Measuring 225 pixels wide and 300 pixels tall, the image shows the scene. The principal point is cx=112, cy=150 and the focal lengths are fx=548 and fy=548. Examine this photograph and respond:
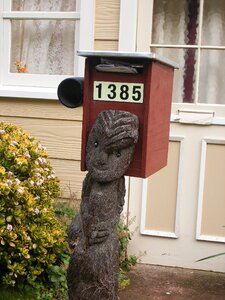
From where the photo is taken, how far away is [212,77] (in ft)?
15.0

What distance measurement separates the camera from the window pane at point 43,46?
4730 mm

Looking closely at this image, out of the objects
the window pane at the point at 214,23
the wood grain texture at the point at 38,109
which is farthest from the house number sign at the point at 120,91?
the window pane at the point at 214,23

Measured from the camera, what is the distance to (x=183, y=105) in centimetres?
456

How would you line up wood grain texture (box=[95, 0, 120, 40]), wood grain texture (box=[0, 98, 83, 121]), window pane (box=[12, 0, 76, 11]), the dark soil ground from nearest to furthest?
the dark soil ground, wood grain texture (box=[95, 0, 120, 40]), wood grain texture (box=[0, 98, 83, 121]), window pane (box=[12, 0, 76, 11])

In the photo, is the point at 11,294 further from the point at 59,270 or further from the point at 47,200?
the point at 47,200

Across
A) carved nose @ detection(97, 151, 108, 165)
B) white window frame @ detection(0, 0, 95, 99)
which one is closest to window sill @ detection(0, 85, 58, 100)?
white window frame @ detection(0, 0, 95, 99)

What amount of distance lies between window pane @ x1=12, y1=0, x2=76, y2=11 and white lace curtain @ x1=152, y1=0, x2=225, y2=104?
2.43 ft

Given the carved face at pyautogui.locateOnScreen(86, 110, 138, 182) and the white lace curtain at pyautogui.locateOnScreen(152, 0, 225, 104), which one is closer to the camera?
the carved face at pyautogui.locateOnScreen(86, 110, 138, 182)

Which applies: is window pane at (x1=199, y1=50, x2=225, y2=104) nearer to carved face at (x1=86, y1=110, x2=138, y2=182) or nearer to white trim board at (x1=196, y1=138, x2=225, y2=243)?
white trim board at (x1=196, y1=138, x2=225, y2=243)

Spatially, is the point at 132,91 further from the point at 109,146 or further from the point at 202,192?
the point at 202,192

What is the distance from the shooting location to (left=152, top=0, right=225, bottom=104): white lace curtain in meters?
4.52

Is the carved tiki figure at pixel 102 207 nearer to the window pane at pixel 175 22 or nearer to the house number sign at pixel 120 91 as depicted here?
the house number sign at pixel 120 91

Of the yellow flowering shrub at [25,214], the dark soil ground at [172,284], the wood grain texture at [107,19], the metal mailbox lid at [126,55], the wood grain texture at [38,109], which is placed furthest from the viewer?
the wood grain texture at [38,109]

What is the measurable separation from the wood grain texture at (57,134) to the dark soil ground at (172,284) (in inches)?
44.2
